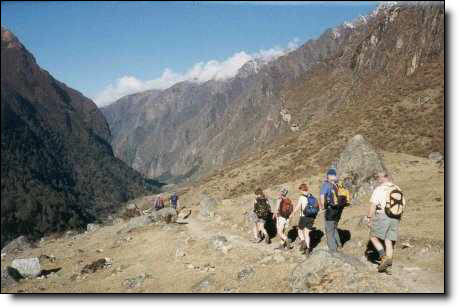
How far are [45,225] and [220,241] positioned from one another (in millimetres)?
141026

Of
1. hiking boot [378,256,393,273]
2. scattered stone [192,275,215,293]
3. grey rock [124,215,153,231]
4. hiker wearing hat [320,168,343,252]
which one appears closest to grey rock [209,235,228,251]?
scattered stone [192,275,215,293]

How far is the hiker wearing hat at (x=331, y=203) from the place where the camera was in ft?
47.2

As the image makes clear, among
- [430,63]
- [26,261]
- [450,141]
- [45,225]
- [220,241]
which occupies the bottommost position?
[45,225]

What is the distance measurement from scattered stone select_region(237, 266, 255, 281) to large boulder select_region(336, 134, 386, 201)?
12303 mm

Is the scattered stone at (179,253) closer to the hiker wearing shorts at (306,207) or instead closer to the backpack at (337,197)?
the hiker wearing shorts at (306,207)

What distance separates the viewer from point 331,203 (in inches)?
569

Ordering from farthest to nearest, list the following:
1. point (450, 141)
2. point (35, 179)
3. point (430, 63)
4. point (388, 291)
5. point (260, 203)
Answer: point (35, 179) < point (430, 63) < point (260, 203) < point (450, 141) < point (388, 291)

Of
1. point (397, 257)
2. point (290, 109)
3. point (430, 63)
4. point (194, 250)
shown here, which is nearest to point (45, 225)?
point (290, 109)

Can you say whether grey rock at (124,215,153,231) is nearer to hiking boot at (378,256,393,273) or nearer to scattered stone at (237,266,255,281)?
scattered stone at (237,266,255,281)

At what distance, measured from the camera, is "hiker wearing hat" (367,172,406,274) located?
12.5 meters

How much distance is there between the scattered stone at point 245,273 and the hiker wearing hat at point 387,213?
481cm

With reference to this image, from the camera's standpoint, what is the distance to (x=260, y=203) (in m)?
19.0

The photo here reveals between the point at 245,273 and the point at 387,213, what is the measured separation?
19.4 feet

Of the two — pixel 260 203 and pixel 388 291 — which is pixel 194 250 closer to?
pixel 260 203
